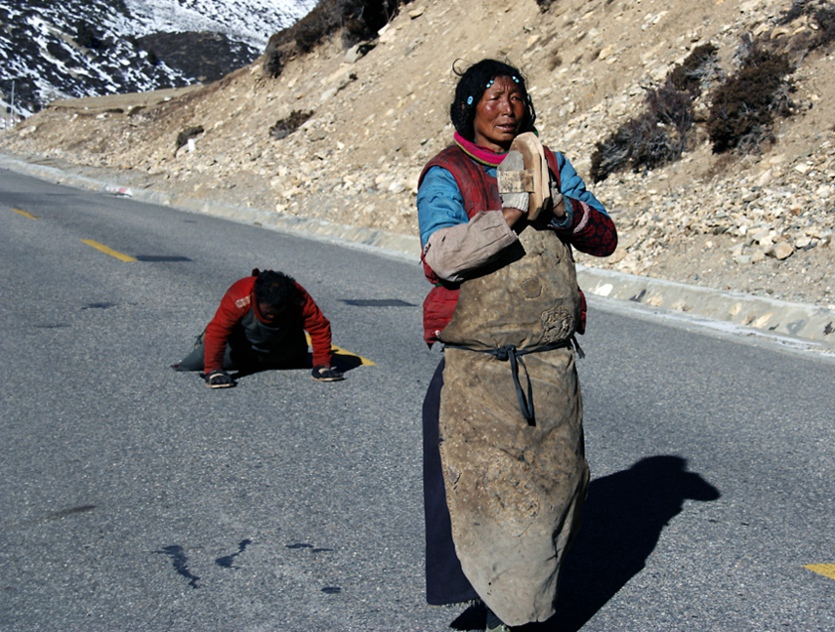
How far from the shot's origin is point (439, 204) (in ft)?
10.7

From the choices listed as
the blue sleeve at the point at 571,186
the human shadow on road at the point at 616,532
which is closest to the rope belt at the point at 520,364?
the blue sleeve at the point at 571,186

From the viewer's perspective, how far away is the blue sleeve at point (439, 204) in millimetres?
3244

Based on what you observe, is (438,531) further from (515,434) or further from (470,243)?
(470,243)

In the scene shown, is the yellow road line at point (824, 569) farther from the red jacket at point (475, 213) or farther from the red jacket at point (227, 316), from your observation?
the red jacket at point (227, 316)

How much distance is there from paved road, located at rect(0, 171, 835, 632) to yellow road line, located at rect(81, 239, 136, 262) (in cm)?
295

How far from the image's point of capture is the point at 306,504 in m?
5.10

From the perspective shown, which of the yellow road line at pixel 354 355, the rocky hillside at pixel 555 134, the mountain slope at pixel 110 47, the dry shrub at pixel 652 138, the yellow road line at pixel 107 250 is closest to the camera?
the yellow road line at pixel 354 355

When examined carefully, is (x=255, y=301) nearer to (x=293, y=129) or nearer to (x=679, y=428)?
(x=679, y=428)

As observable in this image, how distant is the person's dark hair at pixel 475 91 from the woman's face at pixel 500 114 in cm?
2

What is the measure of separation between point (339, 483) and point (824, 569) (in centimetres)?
224

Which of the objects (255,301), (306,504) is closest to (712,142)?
(255,301)

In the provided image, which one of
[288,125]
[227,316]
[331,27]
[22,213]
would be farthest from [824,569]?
[331,27]

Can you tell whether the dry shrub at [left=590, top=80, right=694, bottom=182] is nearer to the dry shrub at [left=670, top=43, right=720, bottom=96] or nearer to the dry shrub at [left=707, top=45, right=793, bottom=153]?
the dry shrub at [left=670, top=43, right=720, bottom=96]

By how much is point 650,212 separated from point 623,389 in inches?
326
